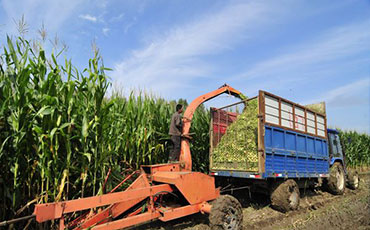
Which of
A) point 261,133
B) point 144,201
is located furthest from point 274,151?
point 144,201

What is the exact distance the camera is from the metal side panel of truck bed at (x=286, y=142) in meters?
5.39

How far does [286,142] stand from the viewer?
600 cm

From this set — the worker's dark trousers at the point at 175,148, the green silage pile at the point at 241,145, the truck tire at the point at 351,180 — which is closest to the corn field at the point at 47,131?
the worker's dark trousers at the point at 175,148

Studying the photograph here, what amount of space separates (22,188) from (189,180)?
2636 millimetres

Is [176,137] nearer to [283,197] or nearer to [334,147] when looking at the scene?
[283,197]

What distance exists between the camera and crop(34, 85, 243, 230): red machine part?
126 inches

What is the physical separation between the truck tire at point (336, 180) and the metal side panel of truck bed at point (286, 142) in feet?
1.89

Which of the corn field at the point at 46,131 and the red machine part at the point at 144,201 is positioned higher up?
the corn field at the point at 46,131

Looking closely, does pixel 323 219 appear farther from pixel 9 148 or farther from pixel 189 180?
pixel 9 148

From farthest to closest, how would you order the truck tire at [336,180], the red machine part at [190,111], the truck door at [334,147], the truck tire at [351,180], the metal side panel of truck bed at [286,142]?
1. the truck tire at [351,180]
2. the truck door at [334,147]
3. the truck tire at [336,180]
4. the red machine part at [190,111]
5. the metal side panel of truck bed at [286,142]

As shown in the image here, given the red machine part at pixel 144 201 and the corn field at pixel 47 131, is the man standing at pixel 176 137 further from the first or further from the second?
the corn field at pixel 47 131

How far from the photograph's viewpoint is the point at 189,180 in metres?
4.36

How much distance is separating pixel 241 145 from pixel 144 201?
2635 mm

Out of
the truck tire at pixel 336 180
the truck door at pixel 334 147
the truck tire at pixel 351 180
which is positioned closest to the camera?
the truck tire at pixel 336 180
